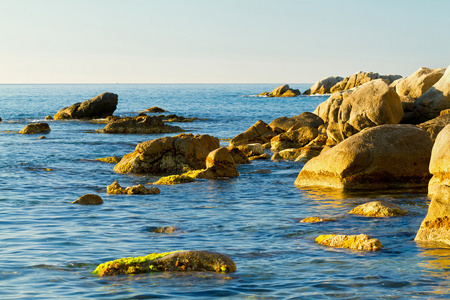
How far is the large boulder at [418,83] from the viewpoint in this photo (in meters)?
33.2

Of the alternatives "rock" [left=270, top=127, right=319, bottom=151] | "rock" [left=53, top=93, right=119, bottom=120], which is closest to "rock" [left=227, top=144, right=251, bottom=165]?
"rock" [left=270, top=127, right=319, bottom=151]

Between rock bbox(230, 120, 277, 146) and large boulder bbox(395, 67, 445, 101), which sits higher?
large boulder bbox(395, 67, 445, 101)

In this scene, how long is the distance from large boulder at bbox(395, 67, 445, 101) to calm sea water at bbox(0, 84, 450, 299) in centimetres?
1358

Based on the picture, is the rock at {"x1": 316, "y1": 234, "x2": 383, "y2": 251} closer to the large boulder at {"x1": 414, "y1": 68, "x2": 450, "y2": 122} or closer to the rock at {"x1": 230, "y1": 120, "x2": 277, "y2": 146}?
the large boulder at {"x1": 414, "y1": 68, "x2": 450, "y2": 122}

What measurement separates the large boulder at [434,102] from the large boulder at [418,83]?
2.80m

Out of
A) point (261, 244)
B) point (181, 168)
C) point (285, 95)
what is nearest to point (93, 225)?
point (261, 244)

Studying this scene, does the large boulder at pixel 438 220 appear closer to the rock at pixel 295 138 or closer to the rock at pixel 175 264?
the rock at pixel 175 264

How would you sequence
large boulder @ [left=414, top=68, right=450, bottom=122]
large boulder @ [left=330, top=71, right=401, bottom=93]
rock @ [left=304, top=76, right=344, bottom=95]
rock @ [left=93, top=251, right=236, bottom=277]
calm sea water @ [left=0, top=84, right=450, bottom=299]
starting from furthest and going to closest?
rock @ [left=304, top=76, right=344, bottom=95] → large boulder @ [left=330, top=71, right=401, bottom=93] → large boulder @ [left=414, top=68, right=450, bottom=122] → rock @ [left=93, top=251, right=236, bottom=277] → calm sea water @ [left=0, top=84, right=450, bottom=299]

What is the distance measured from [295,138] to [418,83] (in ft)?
26.9

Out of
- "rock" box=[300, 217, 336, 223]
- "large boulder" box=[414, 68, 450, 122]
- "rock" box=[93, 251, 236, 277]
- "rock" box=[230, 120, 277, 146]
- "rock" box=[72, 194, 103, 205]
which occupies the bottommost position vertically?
"rock" box=[72, 194, 103, 205]

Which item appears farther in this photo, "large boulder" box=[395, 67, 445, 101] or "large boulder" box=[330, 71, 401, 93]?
"large boulder" box=[330, 71, 401, 93]

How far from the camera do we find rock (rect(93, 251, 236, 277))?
957 centimetres

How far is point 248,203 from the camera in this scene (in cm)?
1725

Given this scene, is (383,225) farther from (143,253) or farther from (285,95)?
(285,95)
